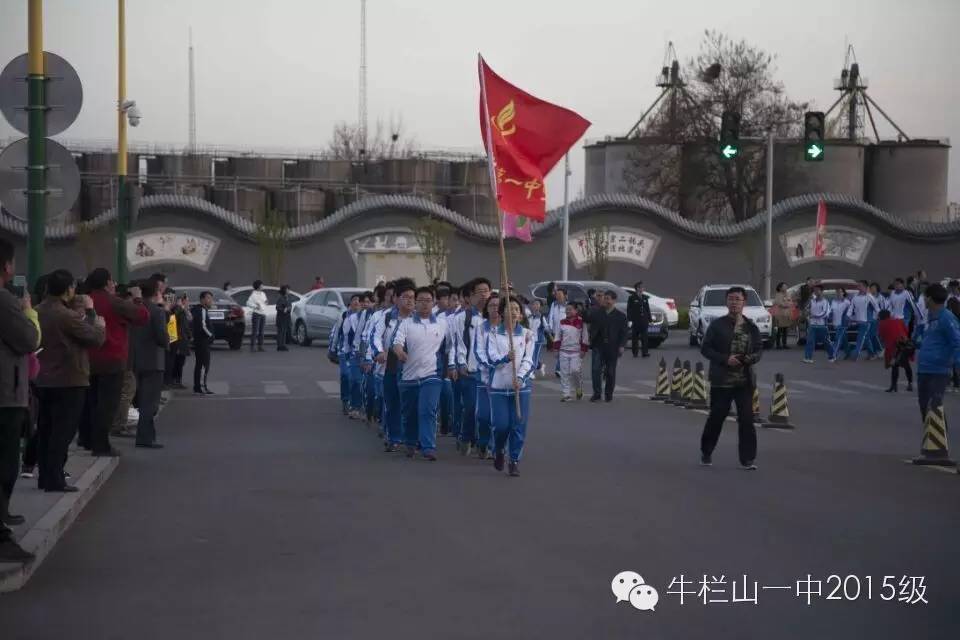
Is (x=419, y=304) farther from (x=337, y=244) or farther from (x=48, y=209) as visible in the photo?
(x=337, y=244)

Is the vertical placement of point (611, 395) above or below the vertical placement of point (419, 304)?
below

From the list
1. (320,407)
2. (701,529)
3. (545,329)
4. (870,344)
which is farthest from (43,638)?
(870,344)

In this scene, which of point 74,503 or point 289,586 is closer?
point 289,586

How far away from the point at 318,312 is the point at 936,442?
24.6 m

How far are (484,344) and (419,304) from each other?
1254 mm

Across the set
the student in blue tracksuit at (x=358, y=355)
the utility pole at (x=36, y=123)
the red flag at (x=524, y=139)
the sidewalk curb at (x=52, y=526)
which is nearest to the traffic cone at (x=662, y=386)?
the student in blue tracksuit at (x=358, y=355)

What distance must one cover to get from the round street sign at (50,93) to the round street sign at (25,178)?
0.24 metres

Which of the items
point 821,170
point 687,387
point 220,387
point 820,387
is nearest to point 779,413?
point 687,387

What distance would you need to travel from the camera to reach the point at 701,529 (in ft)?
33.4

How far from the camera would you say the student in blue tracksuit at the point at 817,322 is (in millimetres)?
32688

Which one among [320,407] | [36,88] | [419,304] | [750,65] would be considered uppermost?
[750,65]

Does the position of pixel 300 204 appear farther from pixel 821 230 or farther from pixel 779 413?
pixel 779 413

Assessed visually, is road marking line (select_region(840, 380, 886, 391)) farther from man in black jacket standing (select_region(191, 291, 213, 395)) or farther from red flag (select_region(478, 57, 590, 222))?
red flag (select_region(478, 57, 590, 222))

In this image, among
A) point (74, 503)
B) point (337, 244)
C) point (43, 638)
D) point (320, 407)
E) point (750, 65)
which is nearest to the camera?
point (43, 638)
